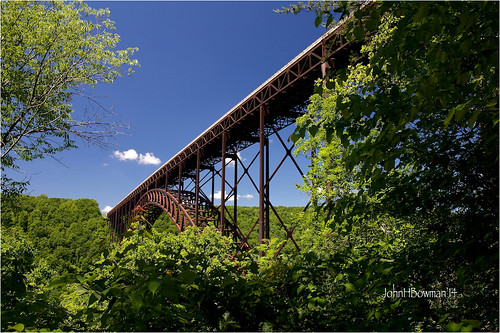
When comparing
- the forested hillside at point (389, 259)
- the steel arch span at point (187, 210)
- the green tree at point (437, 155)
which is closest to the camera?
the forested hillside at point (389, 259)

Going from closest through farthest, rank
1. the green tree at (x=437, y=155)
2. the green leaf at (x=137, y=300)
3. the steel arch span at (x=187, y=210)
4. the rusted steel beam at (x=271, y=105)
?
the green leaf at (x=137, y=300) < the green tree at (x=437, y=155) < the rusted steel beam at (x=271, y=105) < the steel arch span at (x=187, y=210)

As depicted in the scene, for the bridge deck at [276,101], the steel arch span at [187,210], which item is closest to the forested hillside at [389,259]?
the bridge deck at [276,101]

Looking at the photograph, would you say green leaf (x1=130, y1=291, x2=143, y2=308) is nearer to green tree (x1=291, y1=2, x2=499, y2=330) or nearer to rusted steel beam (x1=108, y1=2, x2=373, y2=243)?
green tree (x1=291, y1=2, x2=499, y2=330)

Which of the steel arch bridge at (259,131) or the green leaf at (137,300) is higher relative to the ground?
the steel arch bridge at (259,131)

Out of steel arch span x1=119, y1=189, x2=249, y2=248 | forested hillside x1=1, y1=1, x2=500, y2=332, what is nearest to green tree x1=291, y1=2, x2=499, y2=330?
forested hillside x1=1, y1=1, x2=500, y2=332

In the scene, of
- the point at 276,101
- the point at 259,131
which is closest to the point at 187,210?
the point at 259,131

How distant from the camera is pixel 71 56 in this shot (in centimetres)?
871

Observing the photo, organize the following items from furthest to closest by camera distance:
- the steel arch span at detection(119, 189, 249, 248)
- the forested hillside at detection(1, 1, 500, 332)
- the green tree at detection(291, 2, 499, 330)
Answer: the steel arch span at detection(119, 189, 249, 248)
the green tree at detection(291, 2, 499, 330)
the forested hillside at detection(1, 1, 500, 332)

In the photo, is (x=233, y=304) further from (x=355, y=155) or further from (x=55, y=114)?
(x=55, y=114)

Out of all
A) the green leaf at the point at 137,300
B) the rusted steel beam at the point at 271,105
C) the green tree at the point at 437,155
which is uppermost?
the rusted steel beam at the point at 271,105

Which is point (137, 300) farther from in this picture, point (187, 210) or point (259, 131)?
point (187, 210)

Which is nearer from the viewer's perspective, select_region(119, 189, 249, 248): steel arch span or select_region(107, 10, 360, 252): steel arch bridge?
select_region(107, 10, 360, 252): steel arch bridge

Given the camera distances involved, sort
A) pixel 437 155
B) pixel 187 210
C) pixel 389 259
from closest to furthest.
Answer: pixel 389 259
pixel 437 155
pixel 187 210

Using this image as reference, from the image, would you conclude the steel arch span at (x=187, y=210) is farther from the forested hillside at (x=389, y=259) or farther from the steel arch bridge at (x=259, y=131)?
the forested hillside at (x=389, y=259)
